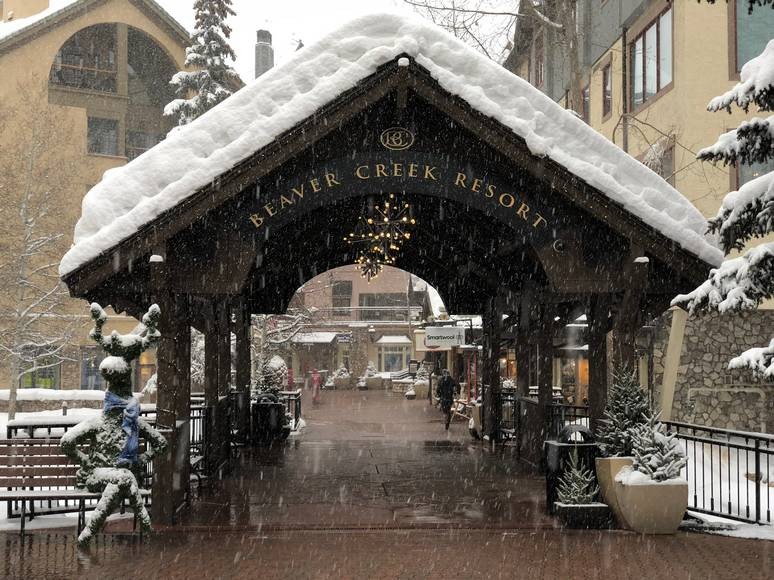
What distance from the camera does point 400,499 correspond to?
1242 cm

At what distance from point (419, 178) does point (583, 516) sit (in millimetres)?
4617

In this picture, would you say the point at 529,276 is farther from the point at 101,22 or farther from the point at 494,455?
the point at 101,22

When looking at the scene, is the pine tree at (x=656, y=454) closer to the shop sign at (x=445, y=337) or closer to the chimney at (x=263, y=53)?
the shop sign at (x=445, y=337)

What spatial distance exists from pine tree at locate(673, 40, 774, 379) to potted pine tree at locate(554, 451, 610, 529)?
246cm

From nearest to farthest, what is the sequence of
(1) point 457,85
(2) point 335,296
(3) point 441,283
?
(1) point 457,85 < (3) point 441,283 < (2) point 335,296

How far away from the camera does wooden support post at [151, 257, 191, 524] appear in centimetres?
1068

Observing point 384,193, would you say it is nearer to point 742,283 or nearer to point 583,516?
point 742,283

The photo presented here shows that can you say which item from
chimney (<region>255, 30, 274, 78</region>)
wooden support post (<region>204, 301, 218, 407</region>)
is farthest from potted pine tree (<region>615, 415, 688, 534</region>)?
chimney (<region>255, 30, 274, 78</region>)

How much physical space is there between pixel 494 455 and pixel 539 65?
818 inches

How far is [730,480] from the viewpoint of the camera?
Answer: 14141mm

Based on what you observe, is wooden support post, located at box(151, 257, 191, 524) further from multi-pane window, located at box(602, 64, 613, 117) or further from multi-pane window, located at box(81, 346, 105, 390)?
multi-pane window, located at box(81, 346, 105, 390)

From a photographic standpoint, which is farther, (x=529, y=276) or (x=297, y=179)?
(x=529, y=276)

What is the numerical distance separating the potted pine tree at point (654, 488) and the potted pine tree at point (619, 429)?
22cm

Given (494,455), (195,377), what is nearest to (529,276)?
(494,455)
